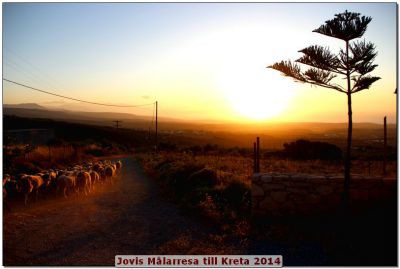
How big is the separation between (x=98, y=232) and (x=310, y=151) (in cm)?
3073

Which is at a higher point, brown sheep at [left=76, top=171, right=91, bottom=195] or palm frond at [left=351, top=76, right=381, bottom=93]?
palm frond at [left=351, top=76, right=381, bottom=93]

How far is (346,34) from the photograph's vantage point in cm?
712

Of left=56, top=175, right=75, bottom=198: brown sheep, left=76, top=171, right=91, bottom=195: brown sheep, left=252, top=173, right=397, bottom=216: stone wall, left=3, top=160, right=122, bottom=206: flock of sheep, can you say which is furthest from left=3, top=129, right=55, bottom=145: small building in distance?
left=252, top=173, right=397, bottom=216: stone wall

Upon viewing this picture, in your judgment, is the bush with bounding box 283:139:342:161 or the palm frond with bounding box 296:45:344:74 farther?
the bush with bounding box 283:139:342:161

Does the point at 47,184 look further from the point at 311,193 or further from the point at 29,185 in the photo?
the point at 311,193

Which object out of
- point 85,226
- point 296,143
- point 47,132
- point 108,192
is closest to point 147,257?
point 85,226

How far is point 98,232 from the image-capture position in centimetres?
805

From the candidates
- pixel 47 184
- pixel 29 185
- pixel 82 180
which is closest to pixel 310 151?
pixel 82 180

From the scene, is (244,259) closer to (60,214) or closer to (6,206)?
(60,214)

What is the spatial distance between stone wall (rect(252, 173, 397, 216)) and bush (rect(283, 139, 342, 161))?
86.6 ft

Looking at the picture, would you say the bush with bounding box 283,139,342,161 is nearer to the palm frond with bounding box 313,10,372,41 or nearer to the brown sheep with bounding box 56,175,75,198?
the brown sheep with bounding box 56,175,75,198

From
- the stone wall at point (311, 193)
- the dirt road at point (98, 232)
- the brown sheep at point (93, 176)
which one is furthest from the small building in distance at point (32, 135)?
the stone wall at point (311, 193)

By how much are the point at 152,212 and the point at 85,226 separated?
208 cm

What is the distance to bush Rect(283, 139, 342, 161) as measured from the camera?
3506 cm
